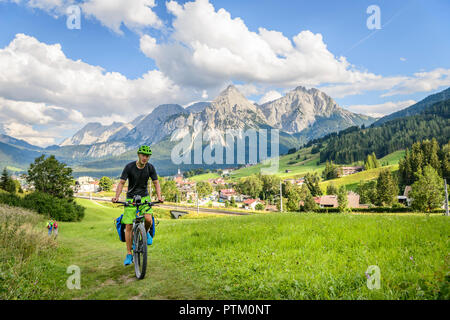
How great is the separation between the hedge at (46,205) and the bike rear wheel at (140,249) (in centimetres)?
3941

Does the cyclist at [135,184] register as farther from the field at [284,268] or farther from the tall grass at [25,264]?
the tall grass at [25,264]

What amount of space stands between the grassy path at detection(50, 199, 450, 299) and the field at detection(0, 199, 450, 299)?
0.02 m

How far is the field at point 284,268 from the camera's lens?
5152mm

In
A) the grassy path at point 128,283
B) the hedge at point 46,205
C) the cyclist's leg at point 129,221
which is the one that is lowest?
the hedge at point 46,205

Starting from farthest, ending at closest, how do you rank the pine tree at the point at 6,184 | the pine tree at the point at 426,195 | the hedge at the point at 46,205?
the pine tree at the point at 6,184 < the pine tree at the point at 426,195 < the hedge at the point at 46,205

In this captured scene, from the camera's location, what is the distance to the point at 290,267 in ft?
22.7

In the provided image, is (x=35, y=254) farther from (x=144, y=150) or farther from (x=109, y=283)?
Result: (x=144, y=150)

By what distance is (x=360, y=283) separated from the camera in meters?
5.28

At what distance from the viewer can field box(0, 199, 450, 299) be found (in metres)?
5.15

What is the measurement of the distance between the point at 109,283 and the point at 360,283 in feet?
21.7

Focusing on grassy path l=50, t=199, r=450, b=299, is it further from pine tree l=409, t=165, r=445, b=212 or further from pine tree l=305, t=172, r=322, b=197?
pine tree l=305, t=172, r=322, b=197

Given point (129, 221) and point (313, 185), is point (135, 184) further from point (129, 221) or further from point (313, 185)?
point (313, 185)

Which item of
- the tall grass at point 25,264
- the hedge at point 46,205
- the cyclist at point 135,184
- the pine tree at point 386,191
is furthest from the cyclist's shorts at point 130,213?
the pine tree at point 386,191
